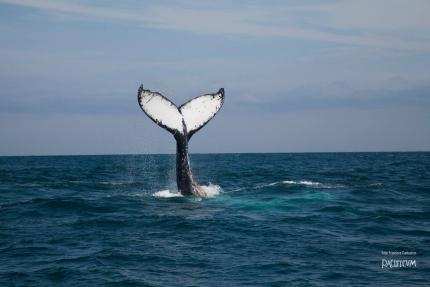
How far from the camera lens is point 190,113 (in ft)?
44.6

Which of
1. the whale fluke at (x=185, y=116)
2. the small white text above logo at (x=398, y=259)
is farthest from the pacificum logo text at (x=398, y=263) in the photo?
the whale fluke at (x=185, y=116)

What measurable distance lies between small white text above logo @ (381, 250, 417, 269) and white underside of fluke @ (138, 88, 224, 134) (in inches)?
224

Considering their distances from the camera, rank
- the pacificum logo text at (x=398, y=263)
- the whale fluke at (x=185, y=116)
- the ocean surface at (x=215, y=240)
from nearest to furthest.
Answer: the ocean surface at (x=215, y=240) → the pacificum logo text at (x=398, y=263) → the whale fluke at (x=185, y=116)

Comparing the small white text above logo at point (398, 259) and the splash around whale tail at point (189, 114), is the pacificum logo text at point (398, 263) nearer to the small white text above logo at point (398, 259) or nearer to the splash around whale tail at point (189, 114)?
the small white text above logo at point (398, 259)

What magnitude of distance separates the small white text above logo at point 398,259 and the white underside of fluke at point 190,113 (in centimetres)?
568

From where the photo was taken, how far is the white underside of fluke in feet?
43.1

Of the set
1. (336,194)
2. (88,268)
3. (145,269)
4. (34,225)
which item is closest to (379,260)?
(145,269)

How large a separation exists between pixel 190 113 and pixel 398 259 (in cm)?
640

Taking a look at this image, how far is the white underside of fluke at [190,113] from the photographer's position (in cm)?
1315

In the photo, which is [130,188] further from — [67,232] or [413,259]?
[413,259]

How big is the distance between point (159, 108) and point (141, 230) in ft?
10.2

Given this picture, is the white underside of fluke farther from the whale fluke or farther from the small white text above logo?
the small white text above logo

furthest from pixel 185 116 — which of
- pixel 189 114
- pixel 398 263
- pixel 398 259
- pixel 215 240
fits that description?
pixel 398 263

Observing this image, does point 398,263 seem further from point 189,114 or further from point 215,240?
point 189,114
